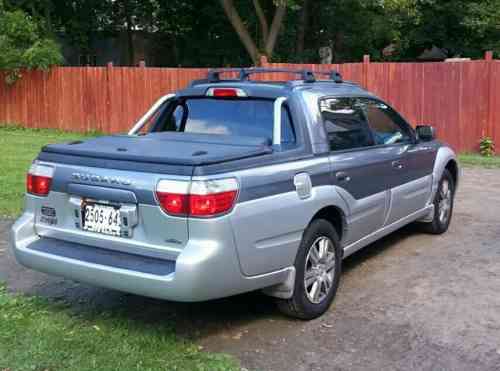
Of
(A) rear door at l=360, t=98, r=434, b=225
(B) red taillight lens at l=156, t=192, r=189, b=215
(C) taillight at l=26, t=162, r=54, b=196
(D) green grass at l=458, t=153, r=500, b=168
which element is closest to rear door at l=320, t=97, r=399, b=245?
(A) rear door at l=360, t=98, r=434, b=225

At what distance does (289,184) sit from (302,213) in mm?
230

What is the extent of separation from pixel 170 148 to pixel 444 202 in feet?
Result: 13.3

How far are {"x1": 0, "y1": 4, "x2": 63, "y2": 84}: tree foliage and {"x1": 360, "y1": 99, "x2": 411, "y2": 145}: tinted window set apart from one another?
49.0 feet

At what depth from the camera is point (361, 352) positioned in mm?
4410

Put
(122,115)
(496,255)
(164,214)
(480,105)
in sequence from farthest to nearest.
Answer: (122,115), (480,105), (496,255), (164,214)

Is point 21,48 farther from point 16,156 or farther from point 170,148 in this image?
point 170,148

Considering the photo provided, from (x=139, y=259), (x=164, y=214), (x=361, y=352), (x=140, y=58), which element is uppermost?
(x=140, y=58)

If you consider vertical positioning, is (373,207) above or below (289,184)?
below

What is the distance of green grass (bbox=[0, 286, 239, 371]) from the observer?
13.6 feet

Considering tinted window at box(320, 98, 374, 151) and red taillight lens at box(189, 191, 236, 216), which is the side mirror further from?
red taillight lens at box(189, 191, 236, 216)

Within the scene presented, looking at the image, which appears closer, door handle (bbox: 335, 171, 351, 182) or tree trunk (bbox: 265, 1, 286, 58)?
door handle (bbox: 335, 171, 351, 182)

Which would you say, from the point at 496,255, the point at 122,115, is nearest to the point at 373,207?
the point at 496,255

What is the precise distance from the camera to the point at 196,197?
4098 mm

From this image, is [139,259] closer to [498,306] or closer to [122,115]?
[498,306]
